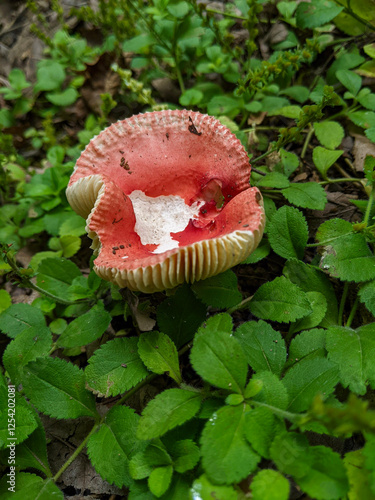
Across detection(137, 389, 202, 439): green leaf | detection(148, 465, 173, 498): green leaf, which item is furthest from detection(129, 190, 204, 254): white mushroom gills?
detection(148, 465, 173, 498): green leaf

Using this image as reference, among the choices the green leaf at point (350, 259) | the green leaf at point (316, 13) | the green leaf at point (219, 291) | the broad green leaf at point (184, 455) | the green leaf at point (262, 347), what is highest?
the green leaf at point (316, 13)

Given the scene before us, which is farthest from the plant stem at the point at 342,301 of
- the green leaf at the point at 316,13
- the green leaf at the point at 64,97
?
the green leaf at the point at 64,97

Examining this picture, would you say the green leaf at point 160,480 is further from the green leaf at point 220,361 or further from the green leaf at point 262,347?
the green leaf at point 262,347

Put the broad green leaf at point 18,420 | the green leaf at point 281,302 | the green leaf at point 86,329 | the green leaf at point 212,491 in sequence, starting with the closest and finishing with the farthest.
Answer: the green leaf at point 212,491
the broad green leaf at point 18,420
the green leaf at point 281,302
the green leaf at point 86,329

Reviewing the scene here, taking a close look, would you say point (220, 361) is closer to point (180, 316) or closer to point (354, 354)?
point (180, 316)

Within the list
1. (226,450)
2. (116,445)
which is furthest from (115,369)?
(226,450)

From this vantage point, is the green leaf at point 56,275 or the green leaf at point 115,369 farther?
the green leaf at point 56,275

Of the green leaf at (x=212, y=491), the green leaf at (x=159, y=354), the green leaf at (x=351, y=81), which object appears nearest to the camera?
the green leaf at (x=212, y=491)

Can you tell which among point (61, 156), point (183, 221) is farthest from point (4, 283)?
point (183, 221)
